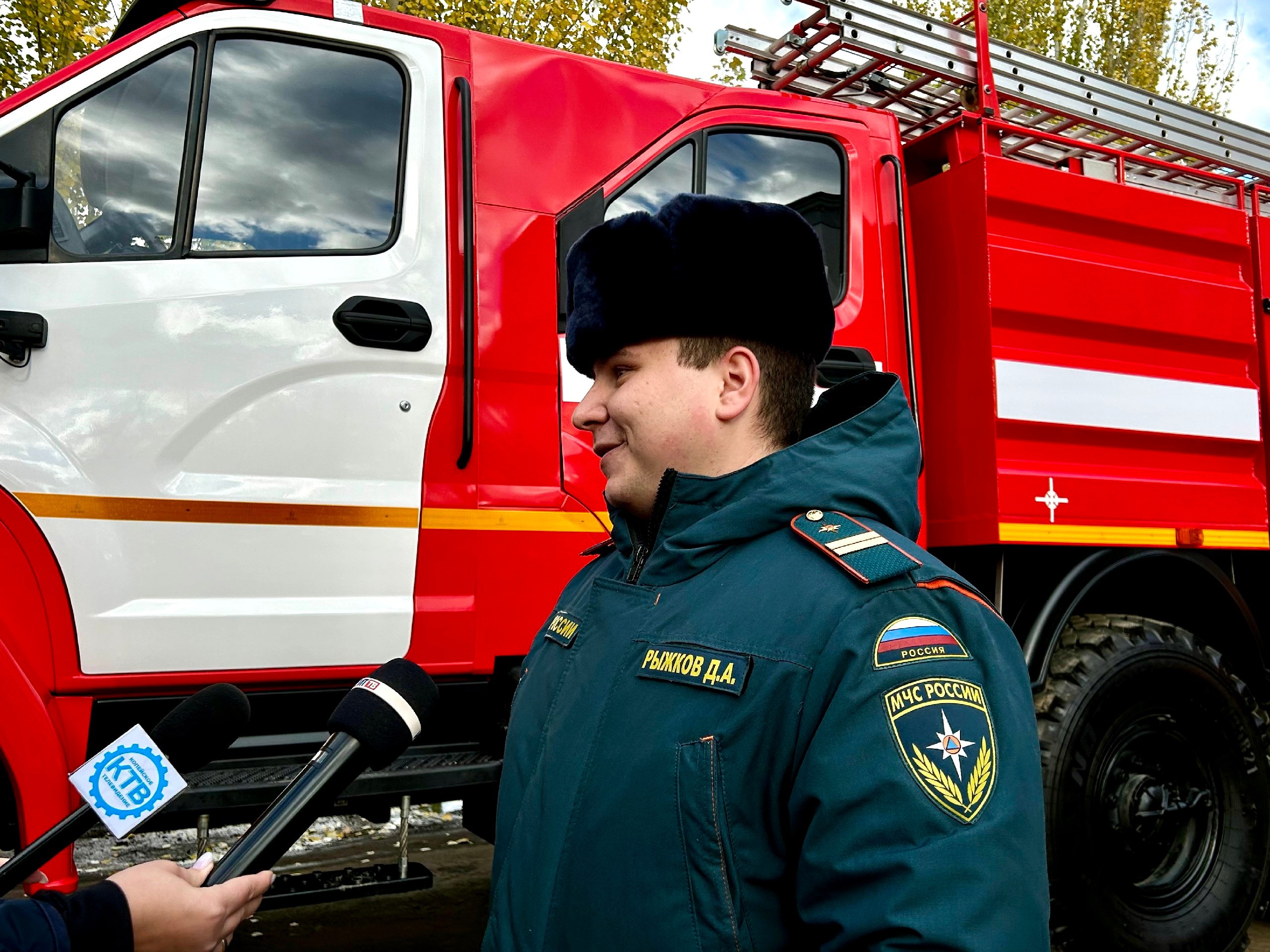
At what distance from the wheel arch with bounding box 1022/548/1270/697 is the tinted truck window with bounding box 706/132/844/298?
1.18m

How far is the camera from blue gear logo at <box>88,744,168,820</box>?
1.39 meters

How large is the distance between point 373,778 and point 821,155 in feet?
7.42

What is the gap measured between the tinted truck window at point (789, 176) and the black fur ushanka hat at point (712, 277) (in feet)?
6.20

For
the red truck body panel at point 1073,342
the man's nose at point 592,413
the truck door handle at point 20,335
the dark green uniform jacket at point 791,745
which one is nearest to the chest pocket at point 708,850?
the dark green uniform jacket at point 791,745

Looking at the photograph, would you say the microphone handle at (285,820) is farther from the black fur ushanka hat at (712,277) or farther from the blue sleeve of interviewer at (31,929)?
the black fur ushanka hat at (712,277)

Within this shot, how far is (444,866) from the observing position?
5.05 meters

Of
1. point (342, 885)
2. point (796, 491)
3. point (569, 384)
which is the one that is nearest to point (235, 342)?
point (569, 384)

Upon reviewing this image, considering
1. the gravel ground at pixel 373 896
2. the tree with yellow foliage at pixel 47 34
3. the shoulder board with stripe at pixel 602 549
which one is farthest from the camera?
the tree with yellow foliage at pixel 47 34

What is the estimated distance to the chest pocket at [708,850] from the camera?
1.12 metres

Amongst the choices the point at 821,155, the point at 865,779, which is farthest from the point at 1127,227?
the point at 865,779

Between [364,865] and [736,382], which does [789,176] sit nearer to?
[736,382]

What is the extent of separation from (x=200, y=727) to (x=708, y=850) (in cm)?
82

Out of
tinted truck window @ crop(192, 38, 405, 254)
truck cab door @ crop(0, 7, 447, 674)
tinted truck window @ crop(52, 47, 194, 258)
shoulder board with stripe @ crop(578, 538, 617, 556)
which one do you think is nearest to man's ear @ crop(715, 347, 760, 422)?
shoulder board with stripe @ crop(578, 538, 617, 556)

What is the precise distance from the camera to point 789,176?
3443 mm
